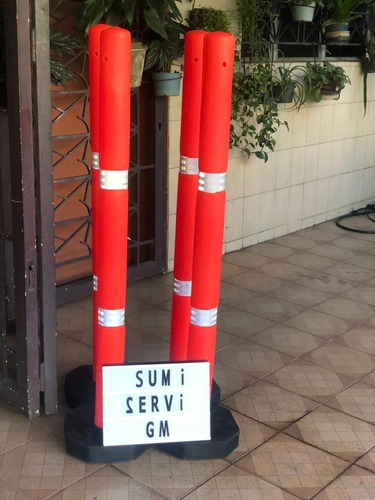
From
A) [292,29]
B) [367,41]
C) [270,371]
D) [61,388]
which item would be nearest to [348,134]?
[367,41]

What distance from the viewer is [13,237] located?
275 cm

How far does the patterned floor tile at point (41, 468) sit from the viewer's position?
252 cm

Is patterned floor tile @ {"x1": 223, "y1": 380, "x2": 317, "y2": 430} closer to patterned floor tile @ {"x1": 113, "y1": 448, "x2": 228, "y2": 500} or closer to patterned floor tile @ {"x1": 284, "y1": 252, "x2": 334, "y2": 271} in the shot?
patterned floor tile @ {"x1": 113, "y1": 448, "x2": 228, "y2": 500}

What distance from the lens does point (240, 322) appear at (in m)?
4.07

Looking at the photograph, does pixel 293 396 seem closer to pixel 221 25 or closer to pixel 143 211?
pixel 143 211

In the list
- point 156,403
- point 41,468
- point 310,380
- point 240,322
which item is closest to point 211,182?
point 156,403

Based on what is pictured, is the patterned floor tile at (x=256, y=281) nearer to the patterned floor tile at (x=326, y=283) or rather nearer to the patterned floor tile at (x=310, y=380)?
the patterned floor tile at (x=326, y=283)

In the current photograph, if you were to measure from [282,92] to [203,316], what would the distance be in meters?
2.96

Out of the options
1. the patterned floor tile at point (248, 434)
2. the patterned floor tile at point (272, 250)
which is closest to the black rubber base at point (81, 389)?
the patterned floor tile at point (248, 434)

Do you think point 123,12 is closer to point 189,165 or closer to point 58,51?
point 58,51

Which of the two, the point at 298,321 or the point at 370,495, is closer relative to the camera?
the point at 370,495

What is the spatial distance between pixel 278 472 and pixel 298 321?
1.57m

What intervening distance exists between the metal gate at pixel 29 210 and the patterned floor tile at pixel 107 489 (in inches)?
19.9

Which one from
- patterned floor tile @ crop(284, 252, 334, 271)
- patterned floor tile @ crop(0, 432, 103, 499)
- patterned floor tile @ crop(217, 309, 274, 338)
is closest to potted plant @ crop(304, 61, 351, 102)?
patterned floor tile @ crop(284, 252, 334, 271)
